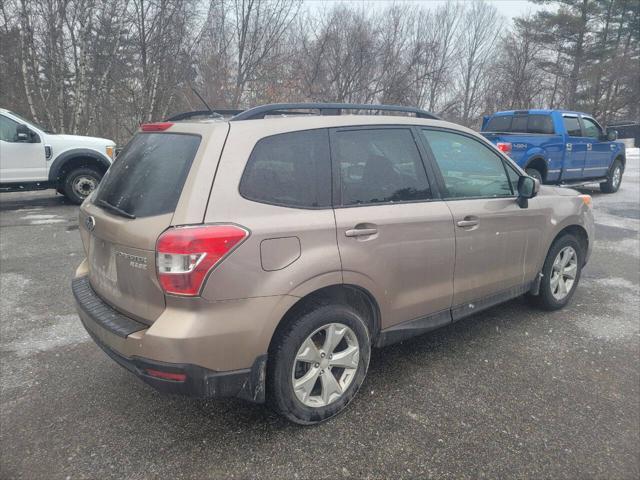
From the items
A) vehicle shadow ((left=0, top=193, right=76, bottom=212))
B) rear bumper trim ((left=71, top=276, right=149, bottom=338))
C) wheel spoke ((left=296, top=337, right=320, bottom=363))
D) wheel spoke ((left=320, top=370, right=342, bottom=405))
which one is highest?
rear bumper trim ((left=71, top=276, right=149, bottom=338))

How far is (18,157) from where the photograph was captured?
8.52 meters

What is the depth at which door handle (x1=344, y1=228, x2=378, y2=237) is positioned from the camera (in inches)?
102

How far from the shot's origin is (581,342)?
12.3ft

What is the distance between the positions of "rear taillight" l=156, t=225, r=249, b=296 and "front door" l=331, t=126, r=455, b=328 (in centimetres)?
70

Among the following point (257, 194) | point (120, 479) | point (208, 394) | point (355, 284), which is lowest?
point (120, 479)

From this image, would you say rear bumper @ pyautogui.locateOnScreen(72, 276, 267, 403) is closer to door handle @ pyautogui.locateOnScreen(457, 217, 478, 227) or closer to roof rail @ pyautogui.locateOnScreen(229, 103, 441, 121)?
roof rail @ pyautogui.locateOnScreen(229, 103, 441, 121)

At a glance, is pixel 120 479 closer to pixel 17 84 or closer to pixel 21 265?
pixel 21 265

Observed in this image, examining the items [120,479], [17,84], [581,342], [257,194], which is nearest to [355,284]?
[257,194]

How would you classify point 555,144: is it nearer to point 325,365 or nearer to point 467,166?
point 467,166

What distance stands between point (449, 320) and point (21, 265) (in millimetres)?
4953

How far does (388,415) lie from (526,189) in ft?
6.70

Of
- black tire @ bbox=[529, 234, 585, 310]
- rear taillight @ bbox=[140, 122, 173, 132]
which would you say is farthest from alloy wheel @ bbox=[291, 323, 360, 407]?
black tire @ bbox=[529, 234, 585, 310]

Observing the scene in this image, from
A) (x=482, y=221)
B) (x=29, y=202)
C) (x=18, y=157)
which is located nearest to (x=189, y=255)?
(x=482, y=221)

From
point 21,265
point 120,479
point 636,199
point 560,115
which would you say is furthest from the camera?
point 636,199
